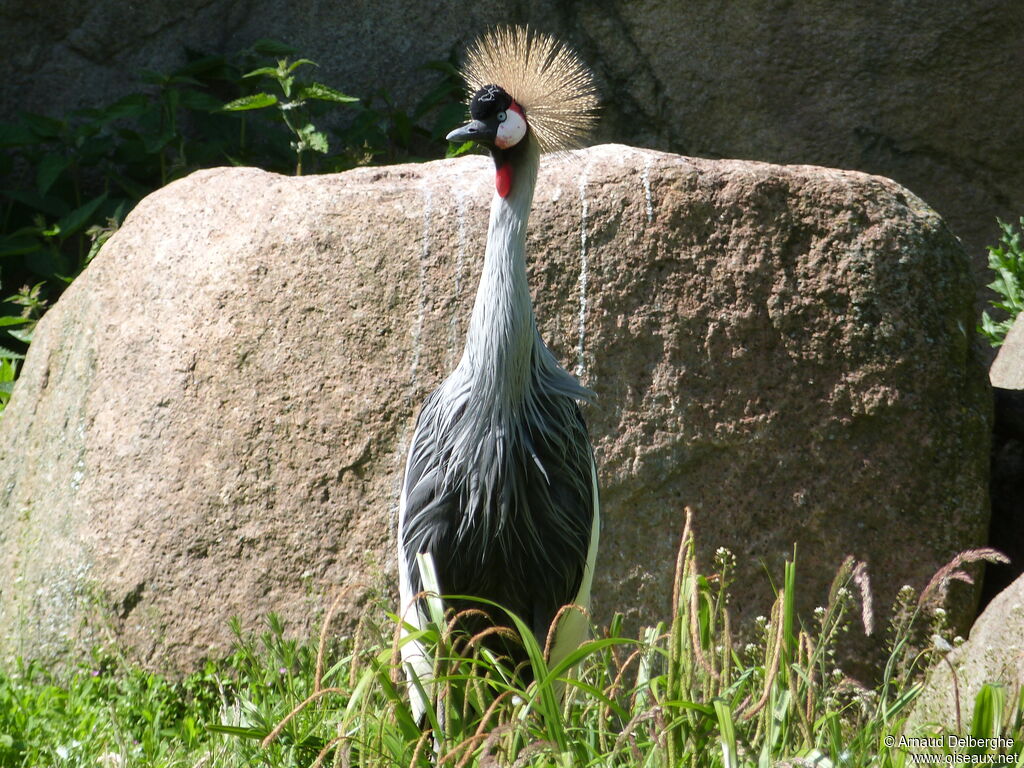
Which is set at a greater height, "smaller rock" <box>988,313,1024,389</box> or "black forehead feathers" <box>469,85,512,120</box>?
"black forehead feathers" <box>469,85,512,120</box>

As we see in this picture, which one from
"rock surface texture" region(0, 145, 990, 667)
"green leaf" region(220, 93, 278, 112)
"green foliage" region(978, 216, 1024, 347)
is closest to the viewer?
"rock surface texture" region(0, 145, 990, 667)

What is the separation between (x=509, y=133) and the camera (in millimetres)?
2842

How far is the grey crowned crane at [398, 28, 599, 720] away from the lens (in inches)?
111

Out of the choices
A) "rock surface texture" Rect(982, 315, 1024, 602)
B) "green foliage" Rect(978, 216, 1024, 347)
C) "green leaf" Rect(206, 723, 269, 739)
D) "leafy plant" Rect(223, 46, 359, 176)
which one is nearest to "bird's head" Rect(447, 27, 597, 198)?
"green leaf" Rect(206, 723, 269, 739)

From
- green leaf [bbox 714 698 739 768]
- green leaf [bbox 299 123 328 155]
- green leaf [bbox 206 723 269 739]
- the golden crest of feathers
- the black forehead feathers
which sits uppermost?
green leaf [bbox 299 123 328 155]

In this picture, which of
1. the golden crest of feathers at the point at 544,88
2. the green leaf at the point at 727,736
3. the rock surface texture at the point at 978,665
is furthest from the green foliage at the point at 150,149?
the green leaf at the point at 727,736

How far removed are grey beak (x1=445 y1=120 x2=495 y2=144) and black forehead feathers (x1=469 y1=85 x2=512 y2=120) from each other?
0.03m

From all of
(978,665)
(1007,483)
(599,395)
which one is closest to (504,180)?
(599,395)

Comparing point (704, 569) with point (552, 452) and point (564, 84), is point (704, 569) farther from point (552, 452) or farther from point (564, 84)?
point (564, 84)

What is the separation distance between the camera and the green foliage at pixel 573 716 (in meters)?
2.01

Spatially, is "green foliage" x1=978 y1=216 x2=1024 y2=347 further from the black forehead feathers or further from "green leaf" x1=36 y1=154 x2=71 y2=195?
"green leaf" x1=36 y1=154 x2=71 y2=195

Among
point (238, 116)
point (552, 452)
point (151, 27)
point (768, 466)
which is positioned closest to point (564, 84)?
point (552, 452)

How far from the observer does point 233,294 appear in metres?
3.56

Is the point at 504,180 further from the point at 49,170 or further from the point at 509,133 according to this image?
the point at 49,170
